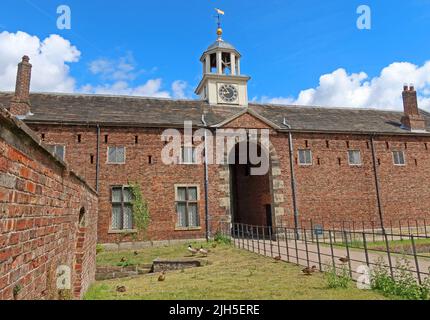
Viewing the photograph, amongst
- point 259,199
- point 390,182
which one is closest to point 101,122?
point 259,199

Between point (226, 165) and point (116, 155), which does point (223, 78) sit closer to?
point (226, 165)

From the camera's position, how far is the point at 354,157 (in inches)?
878

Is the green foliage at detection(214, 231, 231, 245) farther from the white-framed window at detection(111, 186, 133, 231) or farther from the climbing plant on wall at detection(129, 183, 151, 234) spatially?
the white-framed window at detection(111, 186, 133, 231)

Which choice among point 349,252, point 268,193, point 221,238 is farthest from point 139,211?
point 349,252

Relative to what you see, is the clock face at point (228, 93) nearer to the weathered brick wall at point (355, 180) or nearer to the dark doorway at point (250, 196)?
the dark doorway at point (250, 196)

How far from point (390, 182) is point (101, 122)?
1930cm

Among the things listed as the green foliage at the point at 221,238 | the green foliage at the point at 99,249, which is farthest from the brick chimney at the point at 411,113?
the green foliage at the point at 99,249

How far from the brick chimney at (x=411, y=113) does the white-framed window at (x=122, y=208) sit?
→ 20513 millimetres

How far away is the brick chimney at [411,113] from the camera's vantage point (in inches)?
947

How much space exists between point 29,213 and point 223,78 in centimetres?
2180

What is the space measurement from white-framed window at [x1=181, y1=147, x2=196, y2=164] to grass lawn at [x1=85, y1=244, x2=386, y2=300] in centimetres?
847

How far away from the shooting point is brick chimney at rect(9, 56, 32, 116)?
58.2 ft

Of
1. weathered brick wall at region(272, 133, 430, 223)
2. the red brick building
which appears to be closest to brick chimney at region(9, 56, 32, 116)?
the red brick building
